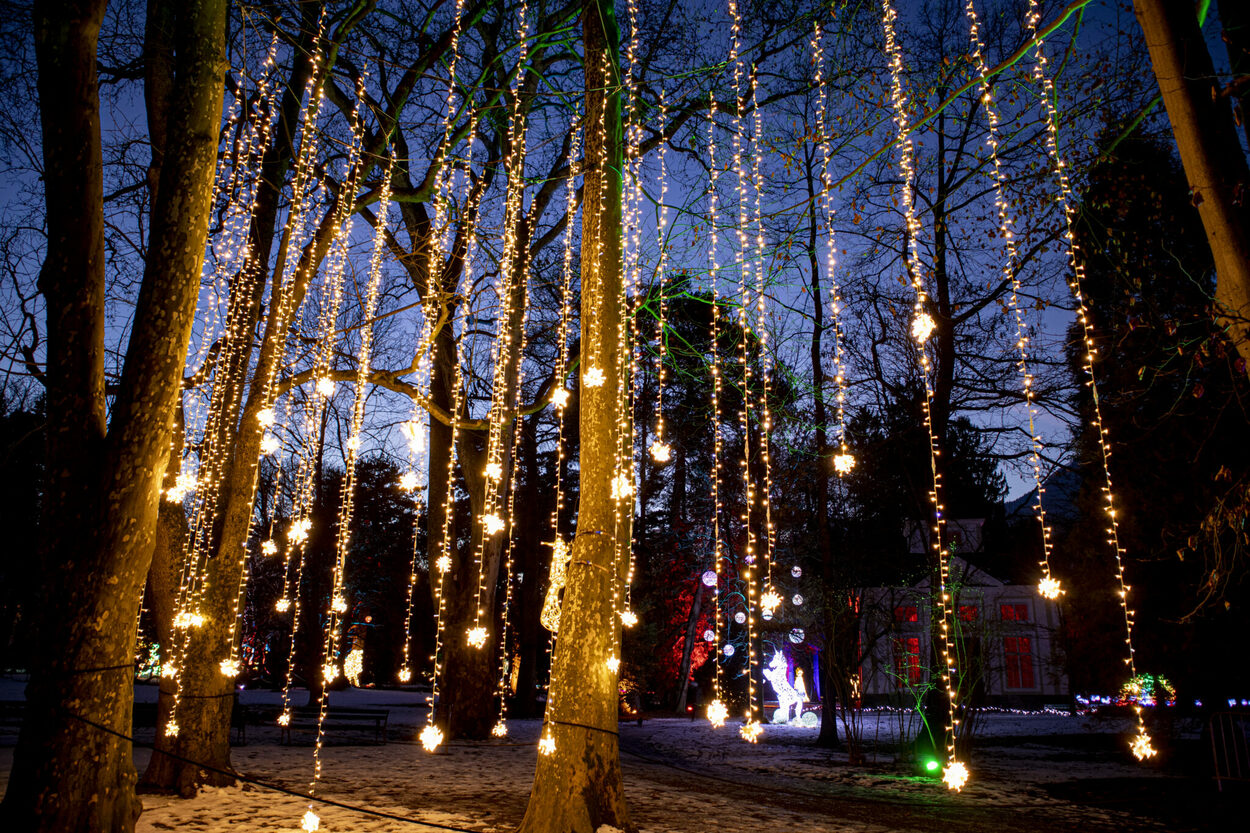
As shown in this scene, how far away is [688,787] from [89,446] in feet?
21.6

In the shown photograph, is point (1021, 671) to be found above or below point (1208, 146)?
below

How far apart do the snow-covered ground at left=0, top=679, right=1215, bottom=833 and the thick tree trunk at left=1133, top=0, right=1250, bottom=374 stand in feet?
15.2

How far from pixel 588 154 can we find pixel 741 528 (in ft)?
46.8

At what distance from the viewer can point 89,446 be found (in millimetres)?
3662

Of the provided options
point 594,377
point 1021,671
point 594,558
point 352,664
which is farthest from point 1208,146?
point 352,664

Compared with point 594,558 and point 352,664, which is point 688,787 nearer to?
point 594,558

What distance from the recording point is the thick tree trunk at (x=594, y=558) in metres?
4.51

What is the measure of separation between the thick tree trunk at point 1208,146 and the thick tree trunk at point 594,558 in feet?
11.1

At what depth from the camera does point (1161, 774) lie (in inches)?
368

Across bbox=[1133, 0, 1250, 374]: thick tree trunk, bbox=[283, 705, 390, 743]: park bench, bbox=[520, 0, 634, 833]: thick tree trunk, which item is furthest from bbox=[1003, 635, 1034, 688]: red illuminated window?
bbox=[1133, 0, 1250, 374]: thick tree trunk

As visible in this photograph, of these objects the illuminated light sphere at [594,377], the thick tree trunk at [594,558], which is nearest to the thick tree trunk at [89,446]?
the thick tree trunk at [594,558]

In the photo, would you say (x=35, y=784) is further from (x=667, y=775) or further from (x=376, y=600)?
(x=376, y=600)

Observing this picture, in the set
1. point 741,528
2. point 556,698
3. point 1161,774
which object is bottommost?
point 1161,774

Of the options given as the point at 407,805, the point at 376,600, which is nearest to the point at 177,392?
the point at 407,805
